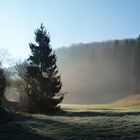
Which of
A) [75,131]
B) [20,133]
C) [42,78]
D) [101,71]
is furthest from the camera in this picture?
[101,71]

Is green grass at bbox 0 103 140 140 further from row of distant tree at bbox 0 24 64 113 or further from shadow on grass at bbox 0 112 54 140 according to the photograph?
row of distant tree at bbox 0 24 64 113

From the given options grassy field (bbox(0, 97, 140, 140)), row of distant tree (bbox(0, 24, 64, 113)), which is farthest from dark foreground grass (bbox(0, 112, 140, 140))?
row of distant tree (bbox(0, 24, 64, 113))

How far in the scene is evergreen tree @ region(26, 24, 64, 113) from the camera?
48062 mm

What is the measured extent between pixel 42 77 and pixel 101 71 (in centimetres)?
11038

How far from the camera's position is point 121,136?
19.8 meters

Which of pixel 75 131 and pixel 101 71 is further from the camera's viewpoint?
pixel 101 71

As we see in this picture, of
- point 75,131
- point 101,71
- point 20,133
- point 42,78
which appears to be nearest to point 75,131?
point 75,131

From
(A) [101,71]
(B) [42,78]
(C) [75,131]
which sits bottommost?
(C) [75,131]

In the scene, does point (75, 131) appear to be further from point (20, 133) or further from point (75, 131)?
point (20, 133)

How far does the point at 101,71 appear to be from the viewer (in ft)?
518

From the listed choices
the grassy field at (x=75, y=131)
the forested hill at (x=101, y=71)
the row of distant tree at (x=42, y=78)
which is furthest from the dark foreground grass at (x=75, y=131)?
the forested hill at (x=101, y=71)

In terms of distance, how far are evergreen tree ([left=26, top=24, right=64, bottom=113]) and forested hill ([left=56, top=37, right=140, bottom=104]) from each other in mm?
68527

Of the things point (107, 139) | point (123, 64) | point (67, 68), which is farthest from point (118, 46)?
point (107, 139)

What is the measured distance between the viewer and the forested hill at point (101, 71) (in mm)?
129500
